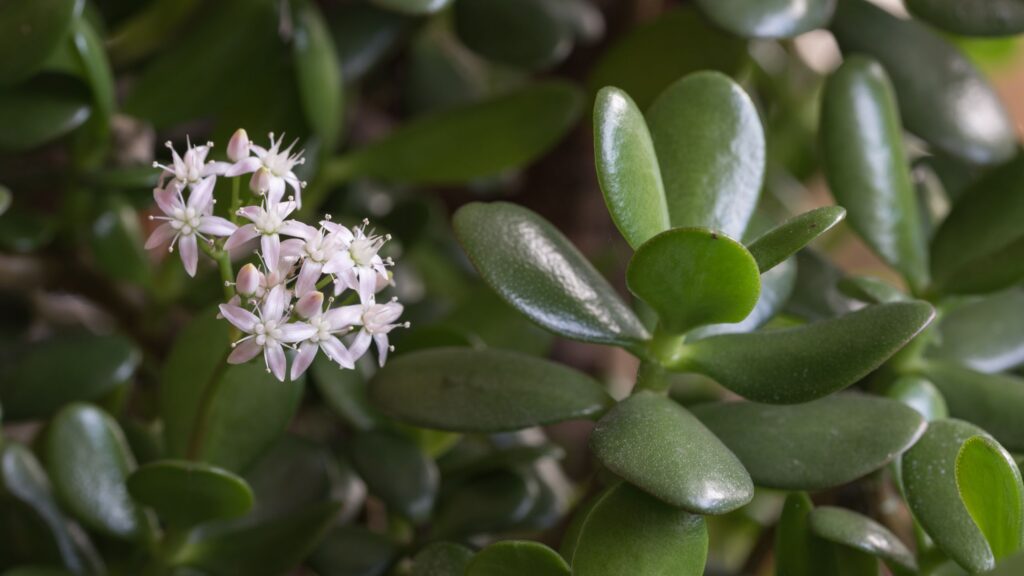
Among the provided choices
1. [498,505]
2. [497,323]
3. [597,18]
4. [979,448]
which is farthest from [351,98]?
[979,448]

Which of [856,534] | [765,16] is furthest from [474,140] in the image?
[856,534]

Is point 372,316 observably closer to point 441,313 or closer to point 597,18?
point 441,313

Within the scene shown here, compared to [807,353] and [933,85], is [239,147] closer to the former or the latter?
[807,353]

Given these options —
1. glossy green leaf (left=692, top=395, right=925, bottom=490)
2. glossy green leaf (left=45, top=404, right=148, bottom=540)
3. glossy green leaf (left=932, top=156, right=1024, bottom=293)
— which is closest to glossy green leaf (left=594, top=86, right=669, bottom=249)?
glossy green leaf (left=692, top=395, right=925, bottom=490)

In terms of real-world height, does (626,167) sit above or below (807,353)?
above

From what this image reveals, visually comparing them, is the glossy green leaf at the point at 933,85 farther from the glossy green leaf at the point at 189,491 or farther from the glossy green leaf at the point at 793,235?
the glossy green leaf at the point at 189,491
